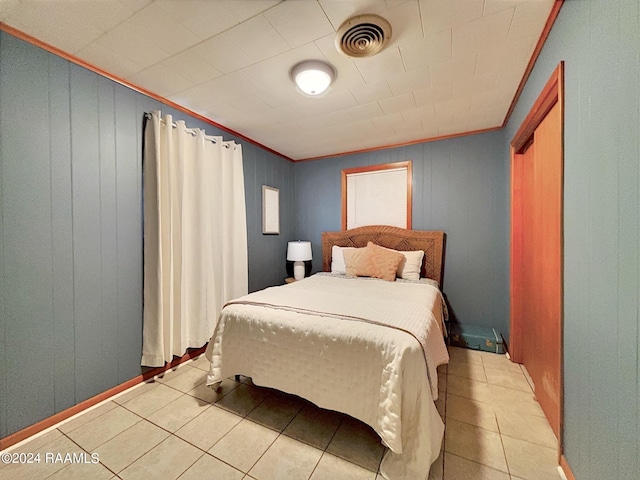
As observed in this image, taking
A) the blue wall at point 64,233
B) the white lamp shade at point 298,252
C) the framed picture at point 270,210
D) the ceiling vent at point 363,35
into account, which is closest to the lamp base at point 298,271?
the white lamp shade at point 298,252

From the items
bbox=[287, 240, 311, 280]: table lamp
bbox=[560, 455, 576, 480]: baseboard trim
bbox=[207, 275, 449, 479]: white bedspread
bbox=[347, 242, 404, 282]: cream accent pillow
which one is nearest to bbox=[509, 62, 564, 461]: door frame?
bbox=[560, 455, 576, 480]: baseboard trim

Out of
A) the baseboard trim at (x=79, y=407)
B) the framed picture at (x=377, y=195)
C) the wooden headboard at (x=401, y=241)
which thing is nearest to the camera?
the baseboard trim at (x=79, y=407)

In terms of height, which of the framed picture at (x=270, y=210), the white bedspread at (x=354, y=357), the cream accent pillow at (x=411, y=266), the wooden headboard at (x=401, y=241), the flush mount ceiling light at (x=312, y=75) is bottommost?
the white bedspread at (x=354, y=357)

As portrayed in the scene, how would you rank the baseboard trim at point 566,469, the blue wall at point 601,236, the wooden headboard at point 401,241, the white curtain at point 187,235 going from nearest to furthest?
the blue wall at point 601,236
the baseboard trim at point 566,469
the white curtain at point 187,235
the wooden headboard at point 401,241

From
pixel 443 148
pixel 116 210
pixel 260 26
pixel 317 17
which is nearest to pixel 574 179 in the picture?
pixel 317 17

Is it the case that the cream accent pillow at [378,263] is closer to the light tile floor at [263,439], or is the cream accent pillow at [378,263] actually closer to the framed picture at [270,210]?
the light tile floor at [263,439]

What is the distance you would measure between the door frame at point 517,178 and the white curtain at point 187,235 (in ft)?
8.78

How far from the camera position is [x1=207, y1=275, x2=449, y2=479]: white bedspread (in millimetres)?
1188

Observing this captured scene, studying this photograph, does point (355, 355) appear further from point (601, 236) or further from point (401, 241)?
point (401, 241)

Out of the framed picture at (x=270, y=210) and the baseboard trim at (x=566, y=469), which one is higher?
the framed picture at (x=270, y=210)

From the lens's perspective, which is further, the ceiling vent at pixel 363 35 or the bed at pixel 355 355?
the ceiling vent at pixel 363 35

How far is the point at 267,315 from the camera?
1.64 m

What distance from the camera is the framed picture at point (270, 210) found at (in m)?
3.37

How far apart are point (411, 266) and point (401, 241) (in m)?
0.42
